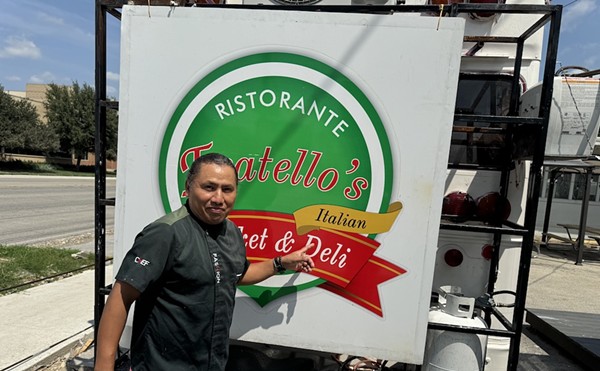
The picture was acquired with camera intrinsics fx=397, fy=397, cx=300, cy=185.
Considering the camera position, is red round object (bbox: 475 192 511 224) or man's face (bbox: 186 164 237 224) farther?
red round object (bbox: 475 192 511 224)

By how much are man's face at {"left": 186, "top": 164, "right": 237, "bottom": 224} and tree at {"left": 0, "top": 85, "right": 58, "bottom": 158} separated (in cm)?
3799

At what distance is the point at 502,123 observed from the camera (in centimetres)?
220

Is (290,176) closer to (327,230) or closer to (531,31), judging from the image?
(327,230)

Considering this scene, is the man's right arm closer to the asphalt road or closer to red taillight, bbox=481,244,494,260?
red taillight, bbox=481,244,494,260

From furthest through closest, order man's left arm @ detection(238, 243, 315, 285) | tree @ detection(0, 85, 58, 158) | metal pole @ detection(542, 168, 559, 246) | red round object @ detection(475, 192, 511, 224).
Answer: tree @ detection(0, 85, 58, 158) → metal pole @ detection(542, 168, 559, 246) → red round object @ detection(475, 192, 511, 224) → man's left arm @ detection(238, 243, 315, 285)

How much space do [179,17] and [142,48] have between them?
0.26 metres

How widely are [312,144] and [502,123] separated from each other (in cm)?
107

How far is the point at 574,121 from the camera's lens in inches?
90.9

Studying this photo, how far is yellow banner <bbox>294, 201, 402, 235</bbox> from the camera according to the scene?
6.81 ft

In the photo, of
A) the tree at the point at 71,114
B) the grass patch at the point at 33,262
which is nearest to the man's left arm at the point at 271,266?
the grass patch at the point at 33,262

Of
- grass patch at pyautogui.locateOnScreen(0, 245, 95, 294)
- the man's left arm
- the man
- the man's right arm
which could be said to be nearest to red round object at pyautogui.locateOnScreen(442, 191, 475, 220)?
the man's left arm

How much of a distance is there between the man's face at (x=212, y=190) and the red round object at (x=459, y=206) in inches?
A: 67.0

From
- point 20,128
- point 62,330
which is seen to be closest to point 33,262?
point 62,330

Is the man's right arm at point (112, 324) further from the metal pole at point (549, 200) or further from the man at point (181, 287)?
the metal pole at point (549, 200)
